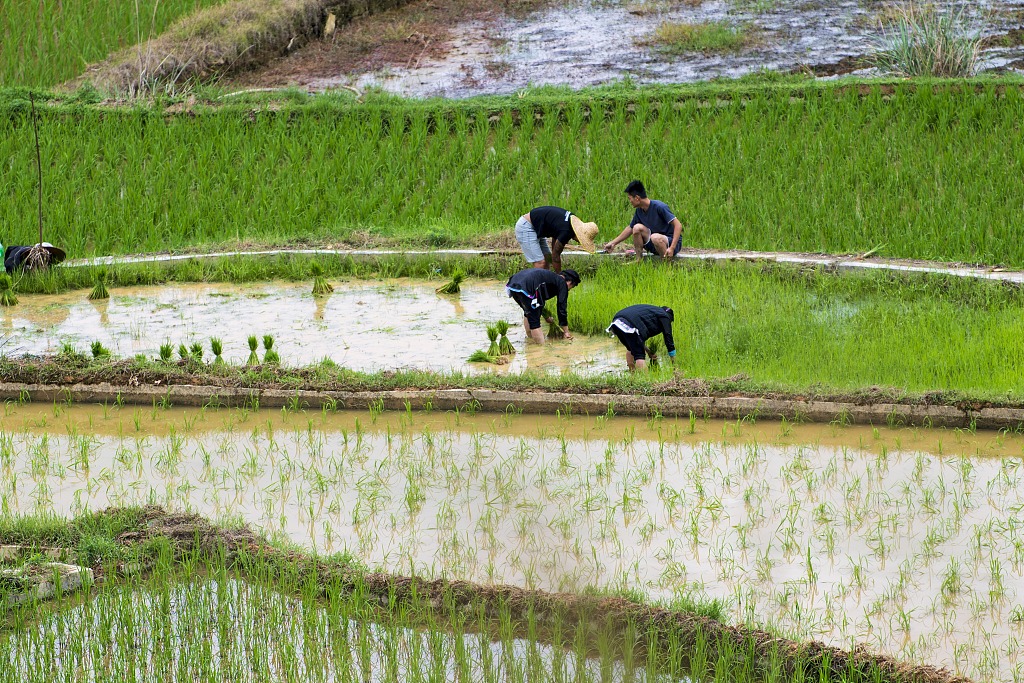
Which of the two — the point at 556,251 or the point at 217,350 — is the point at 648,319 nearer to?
Result: the point at 556,251

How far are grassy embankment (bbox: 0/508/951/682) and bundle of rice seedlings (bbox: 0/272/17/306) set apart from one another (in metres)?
5.44

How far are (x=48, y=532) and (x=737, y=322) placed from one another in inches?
185

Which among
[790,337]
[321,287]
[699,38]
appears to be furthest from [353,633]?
[699,38]

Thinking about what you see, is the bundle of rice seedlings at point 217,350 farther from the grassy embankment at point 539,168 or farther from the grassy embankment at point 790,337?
the grassy embankment at point 539,168

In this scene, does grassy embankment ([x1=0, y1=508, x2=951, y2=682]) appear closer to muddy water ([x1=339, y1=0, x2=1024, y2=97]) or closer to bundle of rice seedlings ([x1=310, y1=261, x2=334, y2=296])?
bundle of rice seedlings ([x1=310, y1=261, x2=334, y2=296])

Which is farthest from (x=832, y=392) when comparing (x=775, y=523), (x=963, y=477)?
(x=775, y=523)

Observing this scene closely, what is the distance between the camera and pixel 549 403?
6871 mm

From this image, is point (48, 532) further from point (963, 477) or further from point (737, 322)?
point (737, 322)

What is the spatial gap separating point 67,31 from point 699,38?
27.7 feet

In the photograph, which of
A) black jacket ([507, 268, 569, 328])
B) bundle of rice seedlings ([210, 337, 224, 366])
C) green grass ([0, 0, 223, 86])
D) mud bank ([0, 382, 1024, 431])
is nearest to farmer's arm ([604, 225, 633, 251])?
black jacket ([507, 268, 569, 328])

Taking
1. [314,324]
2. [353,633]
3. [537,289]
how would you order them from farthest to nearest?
[314,324]
[537,289]
[353,633]

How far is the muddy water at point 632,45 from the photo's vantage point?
569 inches

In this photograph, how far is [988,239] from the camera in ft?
32.0

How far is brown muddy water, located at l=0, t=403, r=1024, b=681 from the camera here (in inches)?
175
